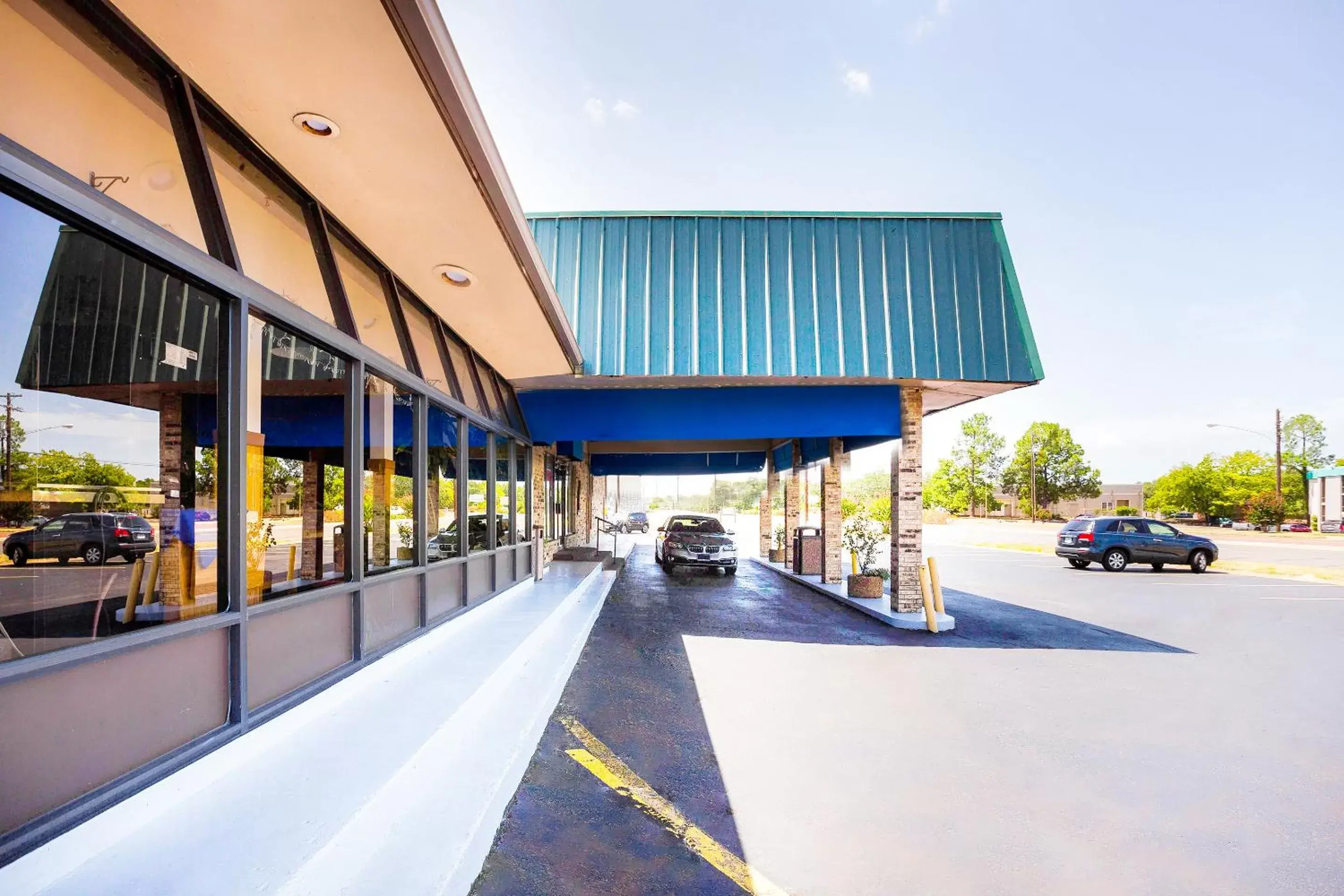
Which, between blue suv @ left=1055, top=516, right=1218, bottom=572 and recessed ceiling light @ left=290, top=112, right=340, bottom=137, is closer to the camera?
recessed ceiling light @ left=290, top=112, right=340, bottom=137

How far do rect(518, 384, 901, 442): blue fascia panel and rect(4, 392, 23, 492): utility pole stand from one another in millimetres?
8756

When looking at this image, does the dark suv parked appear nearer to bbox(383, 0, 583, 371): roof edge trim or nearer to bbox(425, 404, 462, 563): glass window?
bbox(383, 0, 583, 371): roof edge trim

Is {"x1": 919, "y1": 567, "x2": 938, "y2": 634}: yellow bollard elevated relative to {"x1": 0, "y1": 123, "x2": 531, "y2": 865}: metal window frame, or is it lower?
lower

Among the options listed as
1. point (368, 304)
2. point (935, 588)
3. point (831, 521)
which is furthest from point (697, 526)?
point (368, 304)

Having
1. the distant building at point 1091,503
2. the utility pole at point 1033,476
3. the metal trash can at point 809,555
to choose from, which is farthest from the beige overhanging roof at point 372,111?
the distant building at point 1091,503

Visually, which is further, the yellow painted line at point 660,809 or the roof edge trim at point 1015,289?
the roof edge trim at point 1015,289

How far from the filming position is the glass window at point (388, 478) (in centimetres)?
518

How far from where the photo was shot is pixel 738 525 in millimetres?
45656

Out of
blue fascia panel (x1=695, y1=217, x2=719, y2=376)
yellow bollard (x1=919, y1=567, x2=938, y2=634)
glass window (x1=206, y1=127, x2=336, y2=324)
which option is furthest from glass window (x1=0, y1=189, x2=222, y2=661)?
yellow bollard (x1=919, y1=567, x2=938, y2=634)

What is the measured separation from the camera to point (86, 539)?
2.80 m

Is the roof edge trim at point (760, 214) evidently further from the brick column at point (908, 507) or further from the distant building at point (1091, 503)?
the distant building at point (1091, 503)

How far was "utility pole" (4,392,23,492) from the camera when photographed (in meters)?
2.36

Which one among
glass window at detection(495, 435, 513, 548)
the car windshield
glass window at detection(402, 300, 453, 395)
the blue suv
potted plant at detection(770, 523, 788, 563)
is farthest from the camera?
potted plant at detection(770, 523, 788, 563)

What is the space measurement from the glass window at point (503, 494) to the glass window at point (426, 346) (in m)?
2.56
